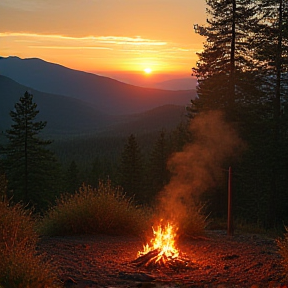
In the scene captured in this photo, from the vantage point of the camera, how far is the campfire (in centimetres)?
716

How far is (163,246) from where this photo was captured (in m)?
7.76

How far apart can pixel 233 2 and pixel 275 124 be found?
247 inches

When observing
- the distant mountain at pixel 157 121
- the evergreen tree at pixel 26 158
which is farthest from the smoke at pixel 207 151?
the distant mountain at pixel 157 121

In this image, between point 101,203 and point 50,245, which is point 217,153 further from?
point 50,245

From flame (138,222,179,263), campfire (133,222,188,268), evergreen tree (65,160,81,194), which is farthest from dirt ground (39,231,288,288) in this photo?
evergreen tree (65,160,81,194)

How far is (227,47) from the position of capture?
66.6 ft

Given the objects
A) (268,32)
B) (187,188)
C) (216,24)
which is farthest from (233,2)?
(187,188)

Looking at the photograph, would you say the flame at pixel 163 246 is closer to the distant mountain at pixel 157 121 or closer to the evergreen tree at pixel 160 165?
the evergreen tree at pixel 160 165

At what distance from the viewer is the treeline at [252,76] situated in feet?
66.1

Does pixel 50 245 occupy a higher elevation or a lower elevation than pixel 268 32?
lower

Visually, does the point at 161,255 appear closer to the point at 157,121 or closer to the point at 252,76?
the point at 252,76

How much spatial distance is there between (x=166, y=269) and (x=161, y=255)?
317 mm

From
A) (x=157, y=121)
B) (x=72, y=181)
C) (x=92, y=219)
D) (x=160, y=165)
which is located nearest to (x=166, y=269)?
(x=92, y=219)

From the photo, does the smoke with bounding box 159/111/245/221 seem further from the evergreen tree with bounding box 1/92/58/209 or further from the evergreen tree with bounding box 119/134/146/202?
the evergreen tree with bounding box 119/134/146/202
